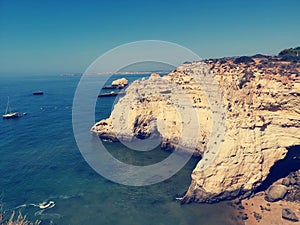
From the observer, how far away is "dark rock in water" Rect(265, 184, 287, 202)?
1419 inches

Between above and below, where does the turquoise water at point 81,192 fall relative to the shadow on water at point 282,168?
below

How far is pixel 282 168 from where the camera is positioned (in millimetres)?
39312

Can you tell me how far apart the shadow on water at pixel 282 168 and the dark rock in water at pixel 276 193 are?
5.18 ft

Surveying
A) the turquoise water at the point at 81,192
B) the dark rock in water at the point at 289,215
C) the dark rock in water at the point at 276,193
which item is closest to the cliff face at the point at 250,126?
the dark rock in water at the point at 276,193

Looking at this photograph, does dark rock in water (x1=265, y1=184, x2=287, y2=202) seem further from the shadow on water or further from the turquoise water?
the turquoise water

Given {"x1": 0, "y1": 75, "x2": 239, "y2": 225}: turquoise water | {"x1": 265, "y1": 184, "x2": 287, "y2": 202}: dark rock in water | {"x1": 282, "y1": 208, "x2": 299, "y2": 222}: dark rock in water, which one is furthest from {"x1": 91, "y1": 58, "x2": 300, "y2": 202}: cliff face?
{"x1": 282, "y1": 208, "x2": 299, "y2": 222}: dark rock in water

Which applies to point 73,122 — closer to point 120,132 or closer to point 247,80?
point 120,132

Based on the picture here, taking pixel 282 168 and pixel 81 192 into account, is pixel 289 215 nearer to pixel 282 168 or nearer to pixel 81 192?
pixel 282 168

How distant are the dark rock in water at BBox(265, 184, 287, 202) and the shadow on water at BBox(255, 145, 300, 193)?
5.18 feet

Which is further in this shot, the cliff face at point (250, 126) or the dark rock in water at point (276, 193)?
the dark rock in water at point (276, 193)

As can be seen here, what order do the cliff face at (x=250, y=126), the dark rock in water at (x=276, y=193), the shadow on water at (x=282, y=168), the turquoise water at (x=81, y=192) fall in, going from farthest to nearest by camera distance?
the shadow on water at (x=282, y=168) < the dark rock in water at (x=276, y=193) < the cliff face at (x=250, y=126) < the turquoise water at (x=81, y=192)

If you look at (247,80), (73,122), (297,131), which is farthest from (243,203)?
(73,122)

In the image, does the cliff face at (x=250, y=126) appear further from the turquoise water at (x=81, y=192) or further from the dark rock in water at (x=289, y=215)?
the dark rock in water at (x=289, y=215)

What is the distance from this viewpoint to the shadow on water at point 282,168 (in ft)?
124
